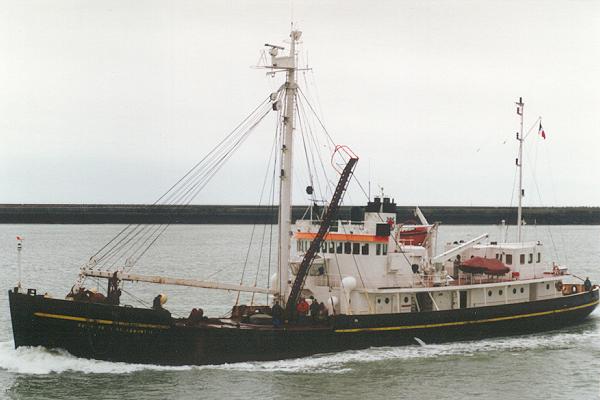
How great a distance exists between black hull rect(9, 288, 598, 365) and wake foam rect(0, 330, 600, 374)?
0.77ft

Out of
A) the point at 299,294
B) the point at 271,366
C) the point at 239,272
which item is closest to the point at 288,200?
the point at 299,294

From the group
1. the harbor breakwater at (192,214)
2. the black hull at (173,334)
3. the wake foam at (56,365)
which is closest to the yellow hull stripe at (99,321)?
the black hull at (173,334)

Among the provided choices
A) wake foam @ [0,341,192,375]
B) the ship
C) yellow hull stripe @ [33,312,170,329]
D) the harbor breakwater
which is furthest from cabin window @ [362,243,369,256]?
the harbor breakwater

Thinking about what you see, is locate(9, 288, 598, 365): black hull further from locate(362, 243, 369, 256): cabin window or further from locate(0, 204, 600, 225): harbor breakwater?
locate(0, 204, 600, 225): harbor breakwater

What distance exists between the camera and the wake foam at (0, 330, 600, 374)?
25.3 metres

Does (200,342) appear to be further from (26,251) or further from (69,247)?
(69,247)

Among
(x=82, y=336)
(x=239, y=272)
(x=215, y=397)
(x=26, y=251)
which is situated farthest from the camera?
(x=26, y=251)

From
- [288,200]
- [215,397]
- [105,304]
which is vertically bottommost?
[215,397]

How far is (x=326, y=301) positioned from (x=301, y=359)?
2.97 m

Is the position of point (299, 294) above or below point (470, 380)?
above

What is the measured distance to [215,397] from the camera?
77.0ft

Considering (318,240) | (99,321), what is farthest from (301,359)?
(99,321)

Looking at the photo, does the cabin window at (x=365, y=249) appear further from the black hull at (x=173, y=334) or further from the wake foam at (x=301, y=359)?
the wake foam at (x=301, y=359)

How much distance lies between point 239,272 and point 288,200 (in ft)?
100
